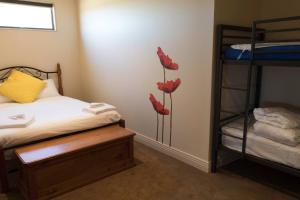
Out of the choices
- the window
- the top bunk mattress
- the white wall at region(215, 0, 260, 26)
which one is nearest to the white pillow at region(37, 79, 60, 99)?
the top bunk mattress

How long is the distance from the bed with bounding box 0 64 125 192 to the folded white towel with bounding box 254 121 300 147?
62.4 inches

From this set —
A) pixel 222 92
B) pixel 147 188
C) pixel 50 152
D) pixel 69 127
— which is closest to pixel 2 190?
pixel 50 152

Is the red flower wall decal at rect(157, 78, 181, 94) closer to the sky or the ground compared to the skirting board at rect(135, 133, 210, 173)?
closer to the sky

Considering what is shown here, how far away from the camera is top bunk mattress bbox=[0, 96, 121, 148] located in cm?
238

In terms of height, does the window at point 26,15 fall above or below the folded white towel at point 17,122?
above

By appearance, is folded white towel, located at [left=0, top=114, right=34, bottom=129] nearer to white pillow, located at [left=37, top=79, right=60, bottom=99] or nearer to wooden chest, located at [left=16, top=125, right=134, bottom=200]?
wooden chest, located at [left=16, top=125, right=134, bottom=200]

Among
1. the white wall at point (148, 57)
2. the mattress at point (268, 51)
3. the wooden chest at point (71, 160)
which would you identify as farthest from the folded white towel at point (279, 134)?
Result: the wooden chest at point (71, 160)

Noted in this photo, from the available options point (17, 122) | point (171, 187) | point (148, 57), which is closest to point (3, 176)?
point (17, 122)

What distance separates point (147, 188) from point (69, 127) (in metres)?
1.05

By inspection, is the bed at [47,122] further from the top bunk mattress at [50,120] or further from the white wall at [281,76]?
the white wall at [281,76]

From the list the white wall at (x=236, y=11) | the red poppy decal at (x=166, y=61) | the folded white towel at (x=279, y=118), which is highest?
the white wall at (x=236, y=11)

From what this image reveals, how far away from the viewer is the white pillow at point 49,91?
405 cm

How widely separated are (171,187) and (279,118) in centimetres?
120

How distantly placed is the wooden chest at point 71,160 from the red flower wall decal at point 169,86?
2.39ft
